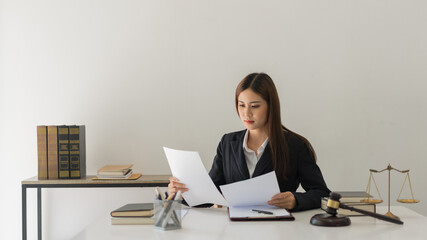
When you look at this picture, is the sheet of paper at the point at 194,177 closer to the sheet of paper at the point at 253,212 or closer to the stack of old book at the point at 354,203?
the sheet of paper at the point at 253,212

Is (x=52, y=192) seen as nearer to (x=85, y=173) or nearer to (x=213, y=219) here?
(x=85, y=173)

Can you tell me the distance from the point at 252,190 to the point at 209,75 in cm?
160

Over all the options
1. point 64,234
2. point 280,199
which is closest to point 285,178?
point 280,199

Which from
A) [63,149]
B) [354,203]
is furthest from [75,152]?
[354,203]

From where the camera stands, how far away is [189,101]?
3609 millimetres

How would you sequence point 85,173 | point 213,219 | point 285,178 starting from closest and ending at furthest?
1. point 213,219
2. point 285,178
3. point 85,173

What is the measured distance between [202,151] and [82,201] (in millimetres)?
952

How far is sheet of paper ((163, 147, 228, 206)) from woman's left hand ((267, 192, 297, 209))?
20cm

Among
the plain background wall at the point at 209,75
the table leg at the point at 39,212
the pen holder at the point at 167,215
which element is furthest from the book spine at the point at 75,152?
the pen holder at the point at 167,215

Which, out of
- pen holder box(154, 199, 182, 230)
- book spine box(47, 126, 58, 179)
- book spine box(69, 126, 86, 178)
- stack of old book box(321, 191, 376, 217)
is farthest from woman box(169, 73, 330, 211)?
book spine box(47, 126, 58, 179)

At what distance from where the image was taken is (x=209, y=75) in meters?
3.60

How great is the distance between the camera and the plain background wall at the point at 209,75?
356 cm

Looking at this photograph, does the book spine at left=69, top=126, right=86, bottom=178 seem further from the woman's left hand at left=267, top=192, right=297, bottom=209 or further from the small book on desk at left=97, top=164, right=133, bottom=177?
the woman's left hand at left=267, top=192, right=297, bottom=209

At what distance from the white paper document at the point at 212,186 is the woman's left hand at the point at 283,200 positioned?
2 centimetres
